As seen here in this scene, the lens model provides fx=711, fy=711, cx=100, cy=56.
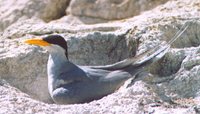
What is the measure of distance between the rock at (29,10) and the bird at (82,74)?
110 inches

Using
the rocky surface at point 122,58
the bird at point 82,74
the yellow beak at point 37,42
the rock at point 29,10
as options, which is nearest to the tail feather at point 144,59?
the bird at point 82,74

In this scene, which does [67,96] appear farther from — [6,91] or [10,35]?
[10,35]

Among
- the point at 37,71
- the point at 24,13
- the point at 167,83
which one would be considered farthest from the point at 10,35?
the point at 167,83

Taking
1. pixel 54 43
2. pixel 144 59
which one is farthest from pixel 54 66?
pixel 144 59

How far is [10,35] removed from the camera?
816cm

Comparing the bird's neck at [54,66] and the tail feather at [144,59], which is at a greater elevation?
the tail feather at [144,59]

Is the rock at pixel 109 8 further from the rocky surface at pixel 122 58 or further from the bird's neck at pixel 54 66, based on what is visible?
the bird's neck at pixel 54 66

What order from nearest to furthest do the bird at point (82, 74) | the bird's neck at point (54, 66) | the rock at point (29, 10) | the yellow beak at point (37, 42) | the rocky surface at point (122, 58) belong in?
the rocky surface at point (122, 58) → the bird at point (82, 74) → the bird's neck at point (54, 66) → the yellow beak at point (37, 42) → the rock at point (29, 10)

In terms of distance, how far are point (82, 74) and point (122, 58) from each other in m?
0.99

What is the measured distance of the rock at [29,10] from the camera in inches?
384

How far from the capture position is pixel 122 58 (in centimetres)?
755

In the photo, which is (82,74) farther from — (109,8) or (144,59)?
(109,8)

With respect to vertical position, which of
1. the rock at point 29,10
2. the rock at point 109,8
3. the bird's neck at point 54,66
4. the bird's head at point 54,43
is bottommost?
the rock at point 29,10

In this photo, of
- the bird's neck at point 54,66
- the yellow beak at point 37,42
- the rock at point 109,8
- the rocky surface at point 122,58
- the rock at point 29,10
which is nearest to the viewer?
the rocky surface at point 122,58
